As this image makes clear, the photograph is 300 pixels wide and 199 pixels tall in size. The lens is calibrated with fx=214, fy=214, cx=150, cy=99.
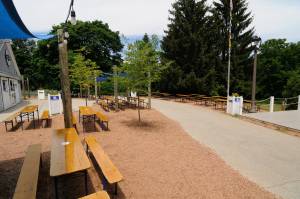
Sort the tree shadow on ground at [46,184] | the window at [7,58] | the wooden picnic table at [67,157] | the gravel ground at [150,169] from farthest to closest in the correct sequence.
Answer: the window at [7,58] → the gravel ground at [150,169] → the tree shadow on ground at [46,184] → the wooden picnic table at [67,157]

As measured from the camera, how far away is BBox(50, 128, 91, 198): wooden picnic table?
11.7ft

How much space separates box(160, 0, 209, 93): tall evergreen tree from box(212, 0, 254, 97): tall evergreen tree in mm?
3750

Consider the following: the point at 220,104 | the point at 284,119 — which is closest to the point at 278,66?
the point at 220,104

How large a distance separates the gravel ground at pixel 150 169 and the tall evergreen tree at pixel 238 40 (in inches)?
849

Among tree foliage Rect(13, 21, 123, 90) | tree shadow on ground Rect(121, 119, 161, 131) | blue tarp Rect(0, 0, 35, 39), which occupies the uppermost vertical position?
tree foliage Rect(13, 21, 123, 90)

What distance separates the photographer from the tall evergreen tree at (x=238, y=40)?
27672mm

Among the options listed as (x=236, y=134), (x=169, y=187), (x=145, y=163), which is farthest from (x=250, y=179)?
(x=236, y=134)

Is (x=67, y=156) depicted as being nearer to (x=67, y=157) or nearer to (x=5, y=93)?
(x=67, y=157)

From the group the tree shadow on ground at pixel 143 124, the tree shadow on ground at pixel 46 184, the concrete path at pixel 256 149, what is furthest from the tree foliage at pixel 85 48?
the tree shadow on ground at pixel 46 184

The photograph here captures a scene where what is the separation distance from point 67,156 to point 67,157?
2.3 inches

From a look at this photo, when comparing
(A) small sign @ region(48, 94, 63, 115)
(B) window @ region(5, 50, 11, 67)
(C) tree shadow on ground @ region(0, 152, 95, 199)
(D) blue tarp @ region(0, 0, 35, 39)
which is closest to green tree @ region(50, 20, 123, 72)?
(B) window @ region(5, 50, 11, 67)

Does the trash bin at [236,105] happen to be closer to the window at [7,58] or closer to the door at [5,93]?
the door at [5,93]

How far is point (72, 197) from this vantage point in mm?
4156

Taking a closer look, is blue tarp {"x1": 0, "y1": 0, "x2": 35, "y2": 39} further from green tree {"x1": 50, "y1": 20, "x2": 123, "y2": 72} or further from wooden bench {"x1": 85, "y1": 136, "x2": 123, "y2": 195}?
green tree {"x1": 50, "y1": 20, "x2": 123, "y2": 72}
